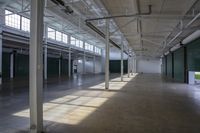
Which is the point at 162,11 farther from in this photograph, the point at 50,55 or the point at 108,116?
the point at 50,55

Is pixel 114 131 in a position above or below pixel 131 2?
below

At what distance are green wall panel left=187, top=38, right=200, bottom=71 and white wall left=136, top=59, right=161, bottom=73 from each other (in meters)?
27.5

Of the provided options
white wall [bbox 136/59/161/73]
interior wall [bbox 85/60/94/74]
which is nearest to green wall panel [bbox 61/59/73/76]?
interior wall [bbox 85/60/94/74]

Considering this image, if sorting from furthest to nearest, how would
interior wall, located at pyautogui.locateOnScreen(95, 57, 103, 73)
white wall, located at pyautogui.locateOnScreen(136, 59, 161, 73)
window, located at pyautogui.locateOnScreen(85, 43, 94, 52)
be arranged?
white wall, located at pyautogui.locateOnScreen(136, 59, 161, 73)
interior wall, located at pyautogui.locateOnScreen(95, 57, 103, 73)
window, located at pyautogui.locateOnScreen(85, 43, 94, 52)

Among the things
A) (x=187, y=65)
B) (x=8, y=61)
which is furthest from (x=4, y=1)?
(x=187, y=65)

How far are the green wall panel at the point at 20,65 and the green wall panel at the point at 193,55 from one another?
17069mm

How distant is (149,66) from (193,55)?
29059mm

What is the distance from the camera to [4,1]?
1336 centimetres

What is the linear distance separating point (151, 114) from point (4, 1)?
12907 mm

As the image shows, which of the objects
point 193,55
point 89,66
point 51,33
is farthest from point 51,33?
point 89,66

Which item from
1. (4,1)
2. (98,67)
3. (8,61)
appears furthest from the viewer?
(98,67)

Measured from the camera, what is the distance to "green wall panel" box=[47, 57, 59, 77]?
26.2 meters

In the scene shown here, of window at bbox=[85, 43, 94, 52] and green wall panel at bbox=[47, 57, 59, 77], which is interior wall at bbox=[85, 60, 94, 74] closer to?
window at bbox=[85, 43, 94, 52]

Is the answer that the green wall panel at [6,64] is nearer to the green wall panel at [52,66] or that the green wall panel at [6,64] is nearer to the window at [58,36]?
the window at [58,36]
